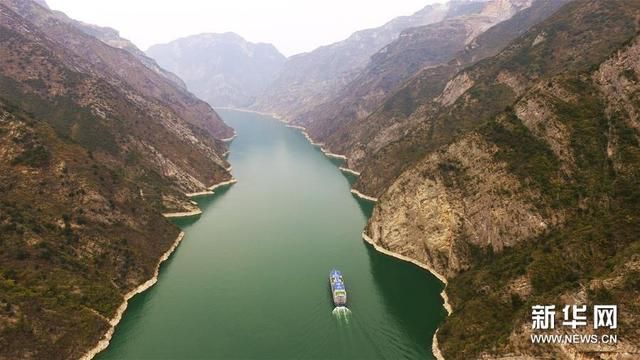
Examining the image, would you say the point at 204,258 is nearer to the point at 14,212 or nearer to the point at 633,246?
the point at 14,212

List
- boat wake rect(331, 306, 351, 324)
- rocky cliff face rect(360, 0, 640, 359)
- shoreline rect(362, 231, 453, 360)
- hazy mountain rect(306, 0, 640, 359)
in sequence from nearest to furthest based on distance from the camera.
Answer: rocky cliff face rect(360, 0, 640, 359), hazy mountain rect(306, 0, 640, 359), shoreline rect(362, 231, 453, 360), boat wake rect(331, 306, 351, 324)

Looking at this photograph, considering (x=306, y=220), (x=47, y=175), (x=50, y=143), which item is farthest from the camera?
(x=306, y=220)

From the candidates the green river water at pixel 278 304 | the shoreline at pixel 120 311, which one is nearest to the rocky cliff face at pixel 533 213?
the green river water at pixel 278 304

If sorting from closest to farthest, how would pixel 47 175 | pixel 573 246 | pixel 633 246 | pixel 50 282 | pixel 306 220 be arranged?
1. pixel 633 246
2. pixel 573 246
3. pixel 50 282
4. pixel 47 175
5. pixel 306 220

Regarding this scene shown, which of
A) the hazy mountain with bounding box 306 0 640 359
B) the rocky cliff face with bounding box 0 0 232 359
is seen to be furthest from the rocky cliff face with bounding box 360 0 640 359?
the rocky cliff face with bounding box 0 0 232 359

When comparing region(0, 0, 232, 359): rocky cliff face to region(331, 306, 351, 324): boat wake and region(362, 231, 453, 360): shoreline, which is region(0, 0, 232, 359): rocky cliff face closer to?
region(331, 306, 351, 324): boat wake

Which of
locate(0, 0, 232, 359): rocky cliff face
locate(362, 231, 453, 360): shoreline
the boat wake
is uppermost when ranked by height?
locate(0, 0, 232, 359): rocky cliff face

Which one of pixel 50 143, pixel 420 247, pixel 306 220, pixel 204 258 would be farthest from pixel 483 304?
pixel 50 143
